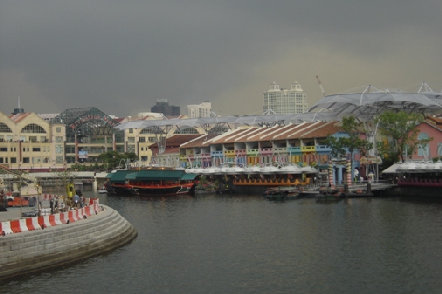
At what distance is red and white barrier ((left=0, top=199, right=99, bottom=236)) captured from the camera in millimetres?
35000

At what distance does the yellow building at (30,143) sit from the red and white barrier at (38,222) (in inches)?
4297

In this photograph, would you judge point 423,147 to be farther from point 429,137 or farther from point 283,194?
point 283,194

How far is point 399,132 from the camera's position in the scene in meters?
89.5

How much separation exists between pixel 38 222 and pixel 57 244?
1.71 metres

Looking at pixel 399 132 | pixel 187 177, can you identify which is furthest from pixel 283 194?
pixel 187 177

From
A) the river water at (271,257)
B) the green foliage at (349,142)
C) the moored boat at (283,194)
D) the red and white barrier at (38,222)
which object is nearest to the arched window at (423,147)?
the green foliage at (349,142)

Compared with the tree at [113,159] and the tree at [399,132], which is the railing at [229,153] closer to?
the tree at [113,159]

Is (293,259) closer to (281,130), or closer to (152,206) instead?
(152,206)

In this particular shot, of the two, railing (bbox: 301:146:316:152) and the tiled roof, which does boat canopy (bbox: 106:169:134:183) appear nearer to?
the tiled roof

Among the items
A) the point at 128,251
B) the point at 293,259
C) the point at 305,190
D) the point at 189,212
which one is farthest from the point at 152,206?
the point at 293,259

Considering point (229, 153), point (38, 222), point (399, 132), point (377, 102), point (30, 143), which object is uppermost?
point (377, 102)

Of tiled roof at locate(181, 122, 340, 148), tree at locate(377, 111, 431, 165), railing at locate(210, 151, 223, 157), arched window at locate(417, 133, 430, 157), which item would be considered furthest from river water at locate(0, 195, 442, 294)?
railing at locate(210, 151, 223, 157)

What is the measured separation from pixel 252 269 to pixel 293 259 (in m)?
3.53

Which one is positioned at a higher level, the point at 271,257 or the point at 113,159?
the point at 113,159
